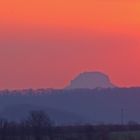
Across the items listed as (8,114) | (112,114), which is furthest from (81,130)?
(112,114)

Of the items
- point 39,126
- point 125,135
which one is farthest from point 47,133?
point 125,135

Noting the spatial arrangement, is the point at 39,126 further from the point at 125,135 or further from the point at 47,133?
the point at 125,135

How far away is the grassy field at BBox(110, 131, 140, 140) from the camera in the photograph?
55.8m

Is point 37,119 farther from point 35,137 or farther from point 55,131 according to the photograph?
point 35,137

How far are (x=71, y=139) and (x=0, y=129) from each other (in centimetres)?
463

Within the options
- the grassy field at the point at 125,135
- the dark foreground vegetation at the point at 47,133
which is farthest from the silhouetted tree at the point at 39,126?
the grassy field at the point at 125,135

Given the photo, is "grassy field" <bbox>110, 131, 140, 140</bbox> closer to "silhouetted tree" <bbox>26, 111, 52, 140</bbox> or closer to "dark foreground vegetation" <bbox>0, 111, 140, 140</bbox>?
"dark foreground vegetation" <bbox>0, 111, 140, 140</bbox>

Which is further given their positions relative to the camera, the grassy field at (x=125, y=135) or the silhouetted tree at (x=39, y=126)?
the grassy field at (x=125, y=135)

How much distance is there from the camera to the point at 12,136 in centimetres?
5459

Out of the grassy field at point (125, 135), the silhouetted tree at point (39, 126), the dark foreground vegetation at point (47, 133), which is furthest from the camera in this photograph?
the grassy field at point (125, 135)

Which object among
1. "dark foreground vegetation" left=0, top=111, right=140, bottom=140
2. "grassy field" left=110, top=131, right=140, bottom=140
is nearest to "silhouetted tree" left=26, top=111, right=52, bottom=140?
"dark foreground vegetation" left=0, top=111, right=140, bottom=140

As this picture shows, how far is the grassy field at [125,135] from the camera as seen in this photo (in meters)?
55.8

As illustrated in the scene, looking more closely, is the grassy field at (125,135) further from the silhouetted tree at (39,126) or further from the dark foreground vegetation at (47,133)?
the silhouetted tree at (39,126)

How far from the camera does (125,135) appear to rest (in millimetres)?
58625
